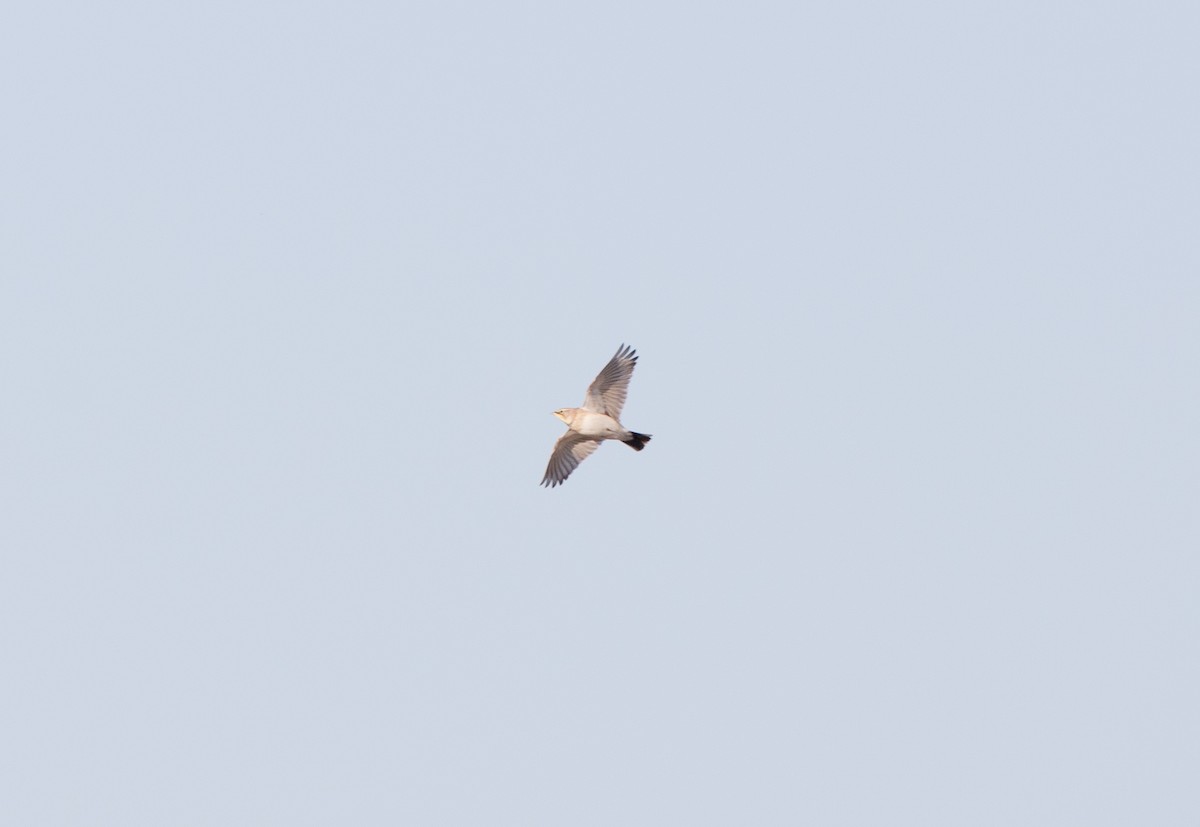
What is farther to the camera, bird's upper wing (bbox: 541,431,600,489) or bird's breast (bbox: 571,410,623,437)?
bird's upper wing (bbox: 541,431,600,489)

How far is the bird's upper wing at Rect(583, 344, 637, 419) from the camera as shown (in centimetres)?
6562

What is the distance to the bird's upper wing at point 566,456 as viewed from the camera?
221ft

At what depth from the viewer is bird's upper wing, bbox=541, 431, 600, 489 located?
67.5 m

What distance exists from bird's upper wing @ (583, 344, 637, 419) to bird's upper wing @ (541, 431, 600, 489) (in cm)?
174

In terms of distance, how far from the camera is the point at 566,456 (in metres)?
67.9

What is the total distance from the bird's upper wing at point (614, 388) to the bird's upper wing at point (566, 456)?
174cm

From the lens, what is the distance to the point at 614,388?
65.8m

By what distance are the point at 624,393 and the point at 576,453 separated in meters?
3.15

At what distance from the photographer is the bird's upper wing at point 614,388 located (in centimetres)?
6562

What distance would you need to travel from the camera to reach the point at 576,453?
67.9m

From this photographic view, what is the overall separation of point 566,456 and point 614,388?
3.39 m

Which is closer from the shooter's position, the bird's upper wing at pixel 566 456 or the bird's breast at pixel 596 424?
the bird's breast at pixel 596 424

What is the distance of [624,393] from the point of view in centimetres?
6588

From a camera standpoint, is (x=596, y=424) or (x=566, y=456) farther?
(x=566, y=456)
